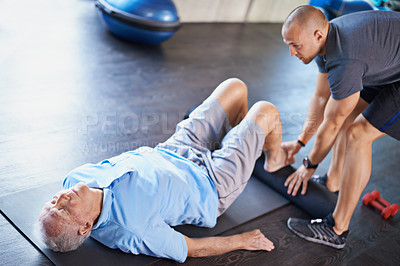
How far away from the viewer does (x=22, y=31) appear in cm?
343

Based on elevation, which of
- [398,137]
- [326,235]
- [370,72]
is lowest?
[326,235]

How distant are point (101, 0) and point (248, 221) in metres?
2.46

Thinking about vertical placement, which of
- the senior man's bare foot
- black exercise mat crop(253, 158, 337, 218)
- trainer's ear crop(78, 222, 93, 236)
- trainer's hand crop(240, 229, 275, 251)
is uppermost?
trainer's ear crop(78, 222, 93, 236)

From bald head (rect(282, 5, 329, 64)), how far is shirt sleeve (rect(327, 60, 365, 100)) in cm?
12

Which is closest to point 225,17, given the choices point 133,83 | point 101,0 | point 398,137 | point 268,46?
point 268,46

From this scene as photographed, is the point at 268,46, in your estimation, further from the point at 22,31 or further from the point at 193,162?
the point at 193,162

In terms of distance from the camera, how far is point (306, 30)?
1762 mm

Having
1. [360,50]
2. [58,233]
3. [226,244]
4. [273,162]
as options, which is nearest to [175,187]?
[226,244]

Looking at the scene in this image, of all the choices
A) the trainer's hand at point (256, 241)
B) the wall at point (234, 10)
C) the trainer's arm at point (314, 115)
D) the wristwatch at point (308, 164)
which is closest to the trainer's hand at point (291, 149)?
the trainer's arm at point (314, 115)

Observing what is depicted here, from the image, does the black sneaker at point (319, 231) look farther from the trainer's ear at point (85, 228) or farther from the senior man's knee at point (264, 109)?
the trainer's ear at point (85, 228)

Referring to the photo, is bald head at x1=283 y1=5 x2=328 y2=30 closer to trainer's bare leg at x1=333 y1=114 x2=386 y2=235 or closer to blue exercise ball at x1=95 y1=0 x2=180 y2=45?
trainer's bare leg at x1=333 y1=114 x2=386 y2=235

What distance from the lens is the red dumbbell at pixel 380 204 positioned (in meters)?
2.31

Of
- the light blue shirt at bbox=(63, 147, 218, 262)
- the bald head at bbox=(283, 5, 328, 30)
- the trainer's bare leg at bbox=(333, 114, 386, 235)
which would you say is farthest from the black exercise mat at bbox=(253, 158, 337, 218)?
the bald head at bbox=(283, 5, 328, 30)

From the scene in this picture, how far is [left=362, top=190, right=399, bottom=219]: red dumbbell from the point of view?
2.31m
